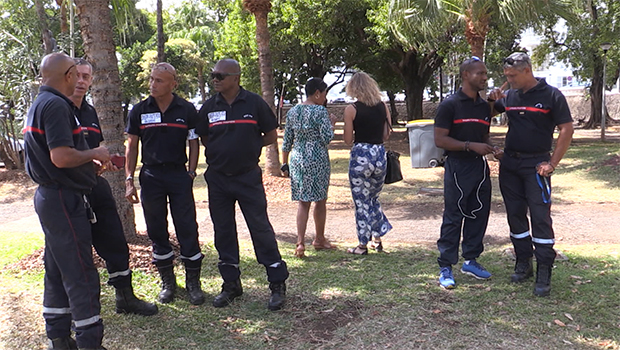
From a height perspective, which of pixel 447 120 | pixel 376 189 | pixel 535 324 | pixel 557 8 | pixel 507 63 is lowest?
pixel 535 324

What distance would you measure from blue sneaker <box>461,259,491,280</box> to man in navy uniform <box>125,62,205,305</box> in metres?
2.37

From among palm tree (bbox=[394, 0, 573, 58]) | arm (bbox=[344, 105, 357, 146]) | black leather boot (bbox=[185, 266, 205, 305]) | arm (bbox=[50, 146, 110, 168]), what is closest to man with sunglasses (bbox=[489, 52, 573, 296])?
arm (bbox=[344, 105, 357, 146])

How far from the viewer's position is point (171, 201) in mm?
4309

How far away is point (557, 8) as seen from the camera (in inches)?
446

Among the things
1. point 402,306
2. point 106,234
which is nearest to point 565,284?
point 402,306

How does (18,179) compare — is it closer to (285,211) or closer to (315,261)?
(285,211)

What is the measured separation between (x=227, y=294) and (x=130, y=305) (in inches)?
29.5

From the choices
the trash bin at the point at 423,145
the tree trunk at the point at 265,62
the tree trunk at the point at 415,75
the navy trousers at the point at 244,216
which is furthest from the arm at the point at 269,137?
the tree trunk at the point at 415,75

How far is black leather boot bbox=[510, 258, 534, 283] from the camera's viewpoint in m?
4.69

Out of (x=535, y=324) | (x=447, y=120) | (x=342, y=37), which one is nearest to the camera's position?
(x=535, y=324)

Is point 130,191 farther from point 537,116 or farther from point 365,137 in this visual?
point 537,116

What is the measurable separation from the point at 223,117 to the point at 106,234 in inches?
47.9

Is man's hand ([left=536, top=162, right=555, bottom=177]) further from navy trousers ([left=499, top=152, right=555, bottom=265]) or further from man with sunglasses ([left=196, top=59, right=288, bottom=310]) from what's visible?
man with sunglasses ([left=196, top=59, right=288, bottom=310])

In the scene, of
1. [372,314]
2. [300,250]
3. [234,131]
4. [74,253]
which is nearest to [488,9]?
[300,250]
